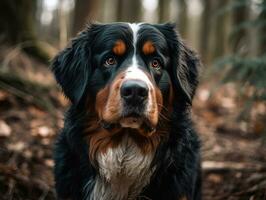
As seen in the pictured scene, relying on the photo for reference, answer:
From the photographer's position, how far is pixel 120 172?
520cm

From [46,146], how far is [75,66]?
2.31 m

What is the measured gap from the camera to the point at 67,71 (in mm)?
5363

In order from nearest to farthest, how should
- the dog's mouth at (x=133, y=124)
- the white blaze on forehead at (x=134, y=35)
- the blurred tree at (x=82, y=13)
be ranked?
the dog's mouth at (x=133, y=124) → the white blaze on forehead at (x=134, y=35) → the blurred tree at (x=82, y=13)

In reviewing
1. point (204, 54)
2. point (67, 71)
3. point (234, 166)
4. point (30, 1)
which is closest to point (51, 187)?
point (67, 71)

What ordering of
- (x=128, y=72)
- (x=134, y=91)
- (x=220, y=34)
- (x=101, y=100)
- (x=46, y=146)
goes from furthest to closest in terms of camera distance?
(x=220, y=34), (x=46, y=146), (x=101, y=100), (x=128, y=72), (x=134, y=91)

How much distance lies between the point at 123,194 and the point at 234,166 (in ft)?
8.60

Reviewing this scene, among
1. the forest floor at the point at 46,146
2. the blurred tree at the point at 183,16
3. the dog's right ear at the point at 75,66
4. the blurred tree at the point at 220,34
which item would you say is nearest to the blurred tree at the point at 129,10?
the blurred tree at the point at 220,34

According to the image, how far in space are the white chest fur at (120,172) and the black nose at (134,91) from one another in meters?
0.72

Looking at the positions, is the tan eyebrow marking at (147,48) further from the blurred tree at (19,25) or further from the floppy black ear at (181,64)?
the blurred tree at (19,25)

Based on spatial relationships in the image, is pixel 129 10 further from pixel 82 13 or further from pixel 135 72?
pixel 135 72

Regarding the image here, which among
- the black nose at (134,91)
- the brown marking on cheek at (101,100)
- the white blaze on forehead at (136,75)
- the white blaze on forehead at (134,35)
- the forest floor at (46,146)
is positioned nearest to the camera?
the black nose at (134,91)

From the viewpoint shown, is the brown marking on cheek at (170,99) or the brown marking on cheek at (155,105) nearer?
the brown marking on cheek at (155,105)

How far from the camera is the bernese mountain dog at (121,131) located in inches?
199

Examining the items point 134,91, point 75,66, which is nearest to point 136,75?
point 134,91
